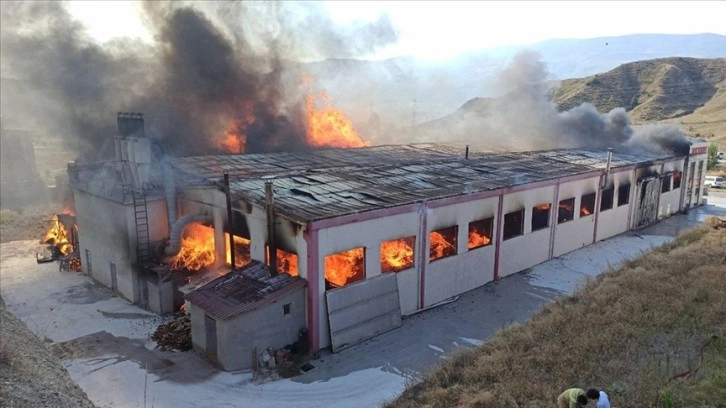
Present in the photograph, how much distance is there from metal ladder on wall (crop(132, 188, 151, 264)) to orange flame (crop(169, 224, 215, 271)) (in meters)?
1.19

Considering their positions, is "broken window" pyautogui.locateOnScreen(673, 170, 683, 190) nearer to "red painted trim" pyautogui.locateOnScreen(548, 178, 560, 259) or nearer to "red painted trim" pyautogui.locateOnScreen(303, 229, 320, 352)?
"red painted trim" pyautogui.locateOnScreen(548, 178, 560, 259)

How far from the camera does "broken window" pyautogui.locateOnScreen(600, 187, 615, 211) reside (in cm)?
2541

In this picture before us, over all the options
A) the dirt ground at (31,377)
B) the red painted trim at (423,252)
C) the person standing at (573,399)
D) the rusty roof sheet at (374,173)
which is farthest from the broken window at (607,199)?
the dirt ground at (31,377)

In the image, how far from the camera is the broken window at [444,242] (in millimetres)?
17359

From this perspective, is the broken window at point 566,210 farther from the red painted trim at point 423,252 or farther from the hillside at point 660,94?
the hillside at point 660,94

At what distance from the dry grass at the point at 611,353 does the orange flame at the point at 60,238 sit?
19567mm

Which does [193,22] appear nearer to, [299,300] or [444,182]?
[444,182]

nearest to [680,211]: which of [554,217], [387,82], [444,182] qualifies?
[554,217]

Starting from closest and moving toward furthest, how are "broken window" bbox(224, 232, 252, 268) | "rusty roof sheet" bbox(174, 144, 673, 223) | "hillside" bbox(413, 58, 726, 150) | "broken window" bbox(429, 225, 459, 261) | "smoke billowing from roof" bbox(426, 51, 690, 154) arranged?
"rusty roof sheet" bbox(174, 144, 673, 223)
"broken window" bbox(224, 232, 252, 268)
"broken window" bbox(429, 225, 459, 261)
"smoke billowing from roof" bbox(426, 51, 690, 154)
"hillside" bbox(413, 58, 726, 150)

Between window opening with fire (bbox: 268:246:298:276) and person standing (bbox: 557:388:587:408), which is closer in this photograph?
person standing (bbox: 557:388:587:408)

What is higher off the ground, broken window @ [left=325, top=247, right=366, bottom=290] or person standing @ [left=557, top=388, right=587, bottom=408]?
person standing @ [left=557, top=388, right=587, bottom=408]

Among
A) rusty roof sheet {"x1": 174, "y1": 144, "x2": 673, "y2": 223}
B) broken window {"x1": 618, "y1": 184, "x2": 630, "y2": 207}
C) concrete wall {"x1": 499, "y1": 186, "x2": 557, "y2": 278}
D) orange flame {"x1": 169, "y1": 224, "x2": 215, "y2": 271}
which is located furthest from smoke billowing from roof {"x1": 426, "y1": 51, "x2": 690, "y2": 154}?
orange flame {"x1": 169, "y1": 224, "x2": 215, "y2": 271}

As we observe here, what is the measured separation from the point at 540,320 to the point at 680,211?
88.7ft

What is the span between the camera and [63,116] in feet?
91.8
